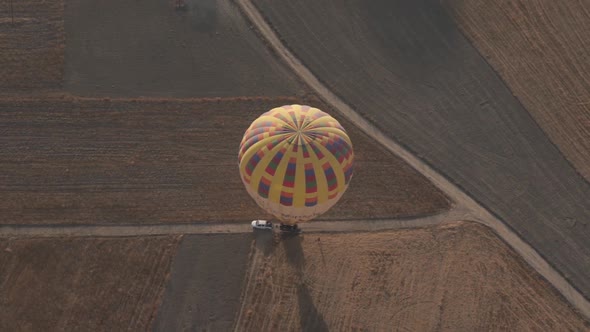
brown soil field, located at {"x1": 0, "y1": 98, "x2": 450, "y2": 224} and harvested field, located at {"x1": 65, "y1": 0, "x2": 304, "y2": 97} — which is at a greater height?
harvested field, located at {"x1": 65, "y1": 0, "x2": 304, "y2": 97}

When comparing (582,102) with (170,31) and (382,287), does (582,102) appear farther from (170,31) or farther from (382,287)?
(170,31)

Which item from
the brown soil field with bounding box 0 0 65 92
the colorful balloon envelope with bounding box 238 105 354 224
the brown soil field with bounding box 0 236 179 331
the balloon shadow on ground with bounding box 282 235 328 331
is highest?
the colorful balloon envelope with bounding box 238 105 354 224

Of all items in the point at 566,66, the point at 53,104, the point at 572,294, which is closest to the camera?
the point at 572,294

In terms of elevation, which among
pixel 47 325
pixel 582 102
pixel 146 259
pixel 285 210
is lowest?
pixel 47 325

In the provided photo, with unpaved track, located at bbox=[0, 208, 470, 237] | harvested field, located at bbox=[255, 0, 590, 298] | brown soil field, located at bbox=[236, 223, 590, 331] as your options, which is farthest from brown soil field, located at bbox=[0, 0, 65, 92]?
brown soil field, located at bbox=[236, 223, 590, 331]

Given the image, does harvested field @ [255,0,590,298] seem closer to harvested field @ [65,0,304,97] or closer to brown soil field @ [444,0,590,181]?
brown soil field @ [444,0,590,181]

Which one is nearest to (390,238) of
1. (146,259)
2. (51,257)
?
(146,259)
